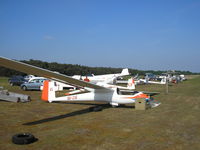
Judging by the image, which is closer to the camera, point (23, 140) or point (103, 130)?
point (23, 140)

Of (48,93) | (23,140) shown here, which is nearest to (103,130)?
(23,140)

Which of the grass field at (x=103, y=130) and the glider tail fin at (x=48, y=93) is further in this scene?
the glider tail fin at (x=48, y=93)

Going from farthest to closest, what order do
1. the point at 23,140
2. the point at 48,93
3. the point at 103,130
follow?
the point at 48,93 < the point at 103,130 < the point at 23,140

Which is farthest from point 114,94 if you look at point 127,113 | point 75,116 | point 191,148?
point 191,148

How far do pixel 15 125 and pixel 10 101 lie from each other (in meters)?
6.60

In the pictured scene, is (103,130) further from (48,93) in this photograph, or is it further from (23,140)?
(48,93)

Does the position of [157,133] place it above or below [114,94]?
below

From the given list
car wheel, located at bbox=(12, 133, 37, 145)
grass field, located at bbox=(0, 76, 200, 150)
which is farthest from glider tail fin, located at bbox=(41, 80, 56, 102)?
car wheel, located at bbox=(12, 133, 37, 145)

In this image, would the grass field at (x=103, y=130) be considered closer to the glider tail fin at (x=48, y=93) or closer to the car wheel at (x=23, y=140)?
the car wheel at (x=23, y=140)

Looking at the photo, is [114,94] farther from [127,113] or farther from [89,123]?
[89,123]

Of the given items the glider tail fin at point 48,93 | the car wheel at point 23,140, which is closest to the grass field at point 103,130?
the car wheel at point 23,140

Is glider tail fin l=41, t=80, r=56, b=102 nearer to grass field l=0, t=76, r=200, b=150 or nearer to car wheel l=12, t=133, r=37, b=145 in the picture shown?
grass field l=0, t=76, r=200, b=150

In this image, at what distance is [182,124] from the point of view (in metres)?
8.55

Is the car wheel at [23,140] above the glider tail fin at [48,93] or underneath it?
underneath
